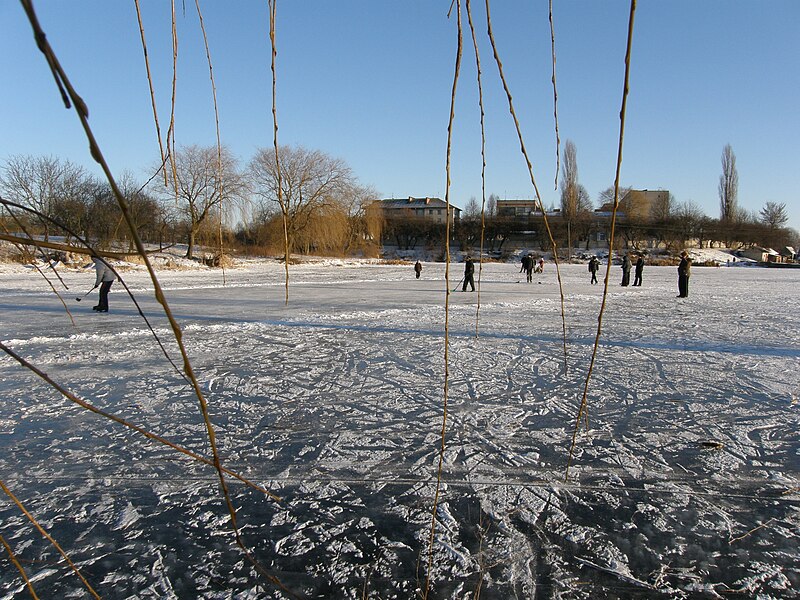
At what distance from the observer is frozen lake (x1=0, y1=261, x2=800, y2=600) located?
6.72ft

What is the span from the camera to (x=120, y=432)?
3.46 metres

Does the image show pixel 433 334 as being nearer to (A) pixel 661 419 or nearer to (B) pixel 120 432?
(A) pixel 661 419

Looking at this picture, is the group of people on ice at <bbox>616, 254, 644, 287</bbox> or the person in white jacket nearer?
the person in white jacket

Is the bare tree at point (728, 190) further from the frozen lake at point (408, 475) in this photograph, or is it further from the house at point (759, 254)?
the frozen lake at point (408, 475)

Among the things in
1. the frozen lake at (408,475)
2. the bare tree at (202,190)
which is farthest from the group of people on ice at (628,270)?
the bare tree at (202,190)

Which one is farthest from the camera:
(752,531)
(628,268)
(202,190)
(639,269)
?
(639,269)

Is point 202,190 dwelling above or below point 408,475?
above

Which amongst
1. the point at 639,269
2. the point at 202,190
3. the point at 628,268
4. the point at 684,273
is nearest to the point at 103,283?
the point at 202,190

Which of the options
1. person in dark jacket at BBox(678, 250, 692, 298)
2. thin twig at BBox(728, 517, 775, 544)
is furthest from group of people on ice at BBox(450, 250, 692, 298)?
thin twig at BBox(728, 517, 775, 544)

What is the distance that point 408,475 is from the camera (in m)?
2.87

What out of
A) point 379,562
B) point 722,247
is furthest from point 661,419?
point 722,247

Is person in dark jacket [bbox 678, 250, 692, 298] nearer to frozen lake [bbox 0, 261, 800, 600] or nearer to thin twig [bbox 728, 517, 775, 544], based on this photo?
frozen lake [bbox 0, 261, 800, 600]

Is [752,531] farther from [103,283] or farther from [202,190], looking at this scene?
[103,283]

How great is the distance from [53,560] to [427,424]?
2.18m
